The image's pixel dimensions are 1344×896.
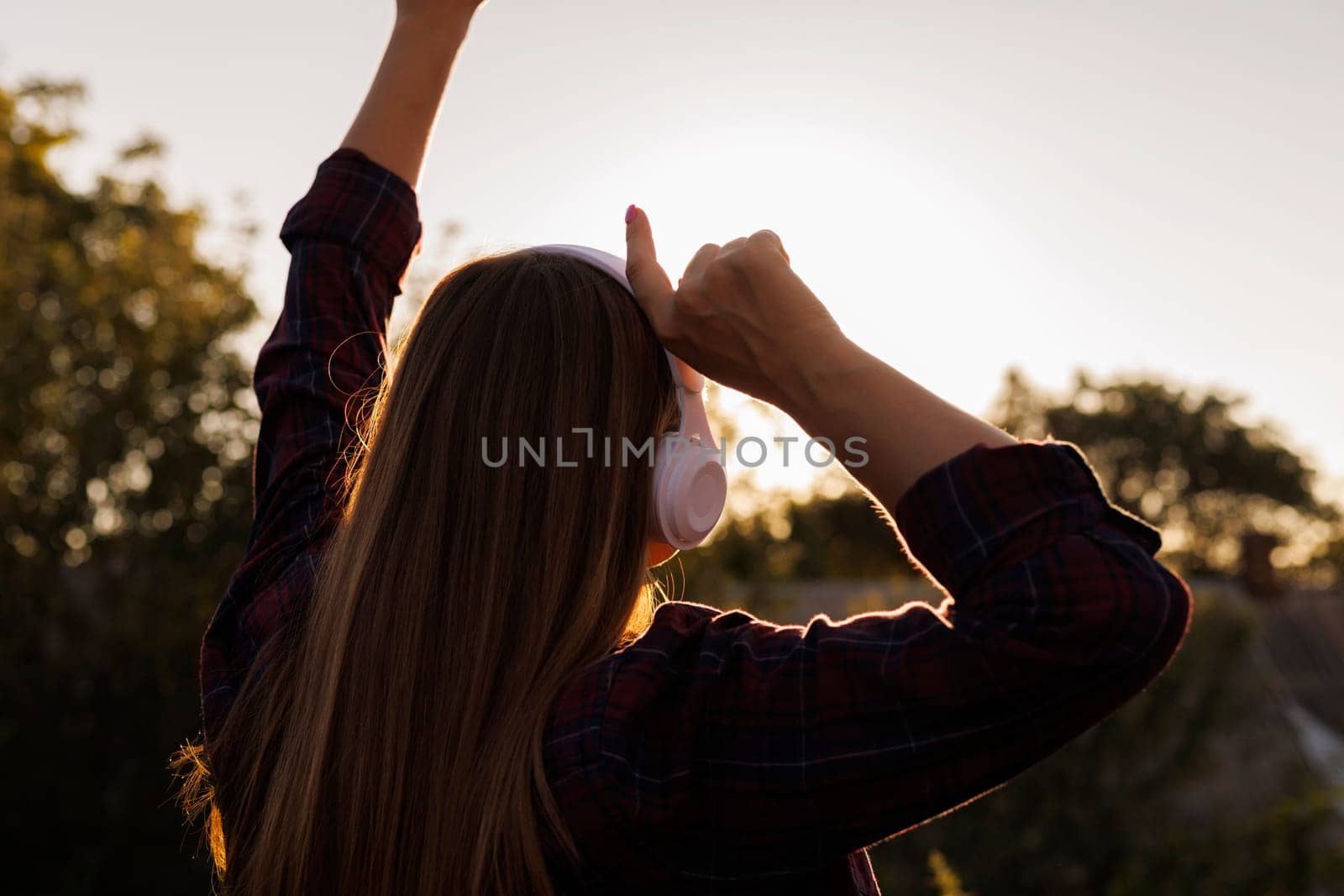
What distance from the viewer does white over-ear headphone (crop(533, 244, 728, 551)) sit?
48.4 inches

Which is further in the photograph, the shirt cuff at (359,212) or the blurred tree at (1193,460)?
the blurred tree at (1193,460)

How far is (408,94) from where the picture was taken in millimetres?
1836

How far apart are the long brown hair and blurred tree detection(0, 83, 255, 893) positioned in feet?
18.9

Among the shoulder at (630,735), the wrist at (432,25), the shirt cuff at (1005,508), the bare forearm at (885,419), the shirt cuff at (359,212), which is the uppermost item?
the wrist at (432,25)

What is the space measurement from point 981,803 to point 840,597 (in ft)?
9.75

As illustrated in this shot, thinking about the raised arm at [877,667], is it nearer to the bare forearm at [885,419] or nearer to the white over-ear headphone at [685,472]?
the bare forearm at [885,419]

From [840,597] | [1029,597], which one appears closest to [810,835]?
[1029,597]

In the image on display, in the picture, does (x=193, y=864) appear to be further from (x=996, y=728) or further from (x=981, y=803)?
(x=996, y=728)

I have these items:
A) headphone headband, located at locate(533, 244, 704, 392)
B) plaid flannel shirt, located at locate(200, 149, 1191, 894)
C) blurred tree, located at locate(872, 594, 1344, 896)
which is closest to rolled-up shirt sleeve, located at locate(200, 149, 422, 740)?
headphone headband, located at locate(533, 244, 704, 392)

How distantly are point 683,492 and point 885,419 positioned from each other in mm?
267

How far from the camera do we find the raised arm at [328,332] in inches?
59.0

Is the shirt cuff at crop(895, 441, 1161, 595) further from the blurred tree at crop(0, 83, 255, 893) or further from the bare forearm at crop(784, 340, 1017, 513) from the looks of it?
the blurred tree at crop(0, 83, 255, 893)

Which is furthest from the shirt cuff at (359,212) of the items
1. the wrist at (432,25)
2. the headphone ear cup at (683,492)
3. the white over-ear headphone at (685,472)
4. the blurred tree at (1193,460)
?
the blurred tree at (1193,460)

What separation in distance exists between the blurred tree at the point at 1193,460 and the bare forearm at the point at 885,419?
102ft
